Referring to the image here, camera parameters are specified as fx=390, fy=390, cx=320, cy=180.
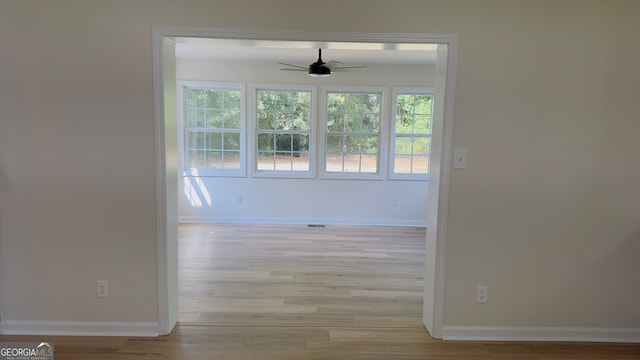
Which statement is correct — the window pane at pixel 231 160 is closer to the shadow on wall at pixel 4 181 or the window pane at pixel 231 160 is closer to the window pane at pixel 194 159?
the window pane at pixel 194 159

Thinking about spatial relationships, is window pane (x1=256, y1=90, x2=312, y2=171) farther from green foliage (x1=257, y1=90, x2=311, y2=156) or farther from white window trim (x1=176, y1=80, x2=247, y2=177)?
white window trim (x1=176, y1=80, x2=247, y2=177)

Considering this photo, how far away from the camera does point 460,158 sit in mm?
2529

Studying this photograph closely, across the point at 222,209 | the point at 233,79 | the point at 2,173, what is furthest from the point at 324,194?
the point at 2,173

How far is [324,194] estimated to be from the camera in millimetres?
6082

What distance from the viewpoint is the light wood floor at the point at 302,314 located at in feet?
8.12

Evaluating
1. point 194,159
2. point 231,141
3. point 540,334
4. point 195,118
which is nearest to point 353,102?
point 231,141

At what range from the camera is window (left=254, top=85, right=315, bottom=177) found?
5.98 metres

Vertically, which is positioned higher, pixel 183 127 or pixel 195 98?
pixel 195 98

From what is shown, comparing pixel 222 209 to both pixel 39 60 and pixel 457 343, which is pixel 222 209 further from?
pixel 457 343

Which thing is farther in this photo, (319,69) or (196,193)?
(196,193)

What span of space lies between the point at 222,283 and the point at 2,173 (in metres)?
1.87

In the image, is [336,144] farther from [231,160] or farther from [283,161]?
[231,160]

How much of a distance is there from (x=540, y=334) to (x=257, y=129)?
455 centimetres

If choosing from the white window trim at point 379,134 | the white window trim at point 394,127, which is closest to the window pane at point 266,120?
the white window trim at point 379,134
